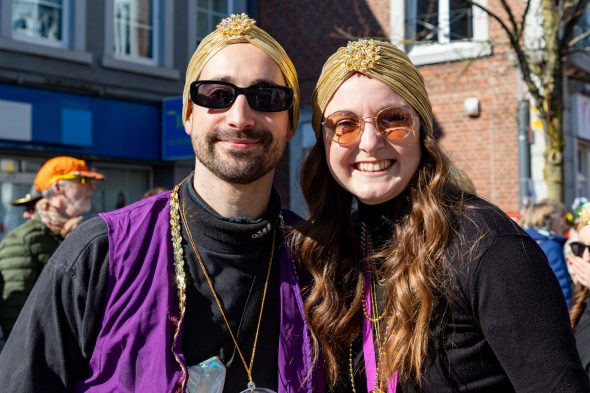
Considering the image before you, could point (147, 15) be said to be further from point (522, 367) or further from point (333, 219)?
point (522, 367)

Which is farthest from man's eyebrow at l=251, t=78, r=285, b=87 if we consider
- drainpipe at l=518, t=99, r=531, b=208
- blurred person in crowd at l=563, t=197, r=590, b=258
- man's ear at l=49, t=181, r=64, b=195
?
drainpipe at l=518, t=99, r=531, b=208

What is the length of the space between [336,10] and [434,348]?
12.4 metres

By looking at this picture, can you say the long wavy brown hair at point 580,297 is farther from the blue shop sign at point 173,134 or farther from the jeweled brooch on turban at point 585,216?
the blue shop sign at point 173,134

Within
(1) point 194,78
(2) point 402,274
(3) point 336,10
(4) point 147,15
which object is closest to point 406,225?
(2) point 402,274

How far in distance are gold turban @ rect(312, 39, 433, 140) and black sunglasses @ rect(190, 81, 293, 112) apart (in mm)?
172

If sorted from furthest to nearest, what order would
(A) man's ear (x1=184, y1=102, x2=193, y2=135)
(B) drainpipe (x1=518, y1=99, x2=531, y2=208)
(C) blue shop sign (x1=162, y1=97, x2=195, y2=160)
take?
1. (C) blue shop sign (x1=162, y1=97, x2=195, y2=160)
2. (B) drainpipe (x1=518, y1=99, x2=531, y2=208)
3. (A) man's ear (x1=184, y1=102, x2=193, y2=135)

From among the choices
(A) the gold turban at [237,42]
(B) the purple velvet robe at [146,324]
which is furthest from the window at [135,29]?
(B) the purple velvet robe at [146,324]

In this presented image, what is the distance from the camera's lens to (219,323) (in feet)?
7.06

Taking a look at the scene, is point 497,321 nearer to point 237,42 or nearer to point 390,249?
point 390,249

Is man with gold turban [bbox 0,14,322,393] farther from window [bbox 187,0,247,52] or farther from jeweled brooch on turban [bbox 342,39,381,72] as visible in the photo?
window [bbox 187,0,247,52]

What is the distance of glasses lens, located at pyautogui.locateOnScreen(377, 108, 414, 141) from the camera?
2289mm

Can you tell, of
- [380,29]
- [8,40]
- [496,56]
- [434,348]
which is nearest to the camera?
[434,348]

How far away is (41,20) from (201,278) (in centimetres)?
1002

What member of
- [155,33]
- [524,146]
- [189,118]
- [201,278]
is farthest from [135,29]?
[201,278]
